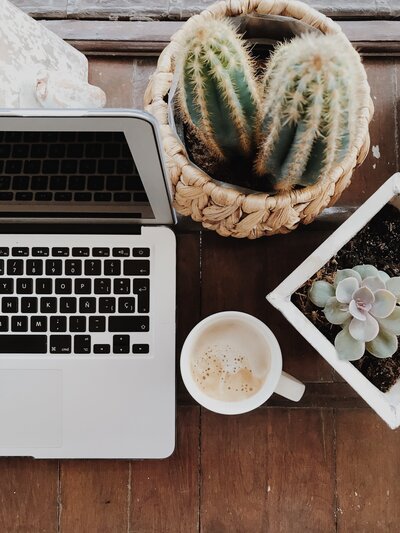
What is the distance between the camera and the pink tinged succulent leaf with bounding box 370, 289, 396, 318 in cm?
61

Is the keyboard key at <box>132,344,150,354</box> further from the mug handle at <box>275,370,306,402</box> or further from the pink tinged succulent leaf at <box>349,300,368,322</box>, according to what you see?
the pink tinged succulent leaf at <box>349,300,368,322</box>

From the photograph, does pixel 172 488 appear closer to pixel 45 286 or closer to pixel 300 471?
pixel 300 471

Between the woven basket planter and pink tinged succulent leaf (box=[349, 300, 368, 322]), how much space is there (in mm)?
108

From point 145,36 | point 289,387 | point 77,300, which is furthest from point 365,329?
point 145,36

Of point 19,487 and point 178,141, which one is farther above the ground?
point 178,141

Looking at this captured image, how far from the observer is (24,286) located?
2.50ft

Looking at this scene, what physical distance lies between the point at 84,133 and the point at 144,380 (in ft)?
1.22

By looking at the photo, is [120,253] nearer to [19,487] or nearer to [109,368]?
[109,368]

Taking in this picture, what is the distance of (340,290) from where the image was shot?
0.62 m

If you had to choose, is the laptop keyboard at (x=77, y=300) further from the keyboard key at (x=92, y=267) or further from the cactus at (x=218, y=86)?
the cactus at (x=218, y=86)

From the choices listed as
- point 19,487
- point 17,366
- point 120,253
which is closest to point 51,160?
point 120,253

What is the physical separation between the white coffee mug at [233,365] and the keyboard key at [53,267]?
19cm

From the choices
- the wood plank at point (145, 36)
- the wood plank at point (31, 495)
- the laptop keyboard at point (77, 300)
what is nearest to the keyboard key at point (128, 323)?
the laptop keyboard at point (77, 300)

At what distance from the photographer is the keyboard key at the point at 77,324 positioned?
76cm
